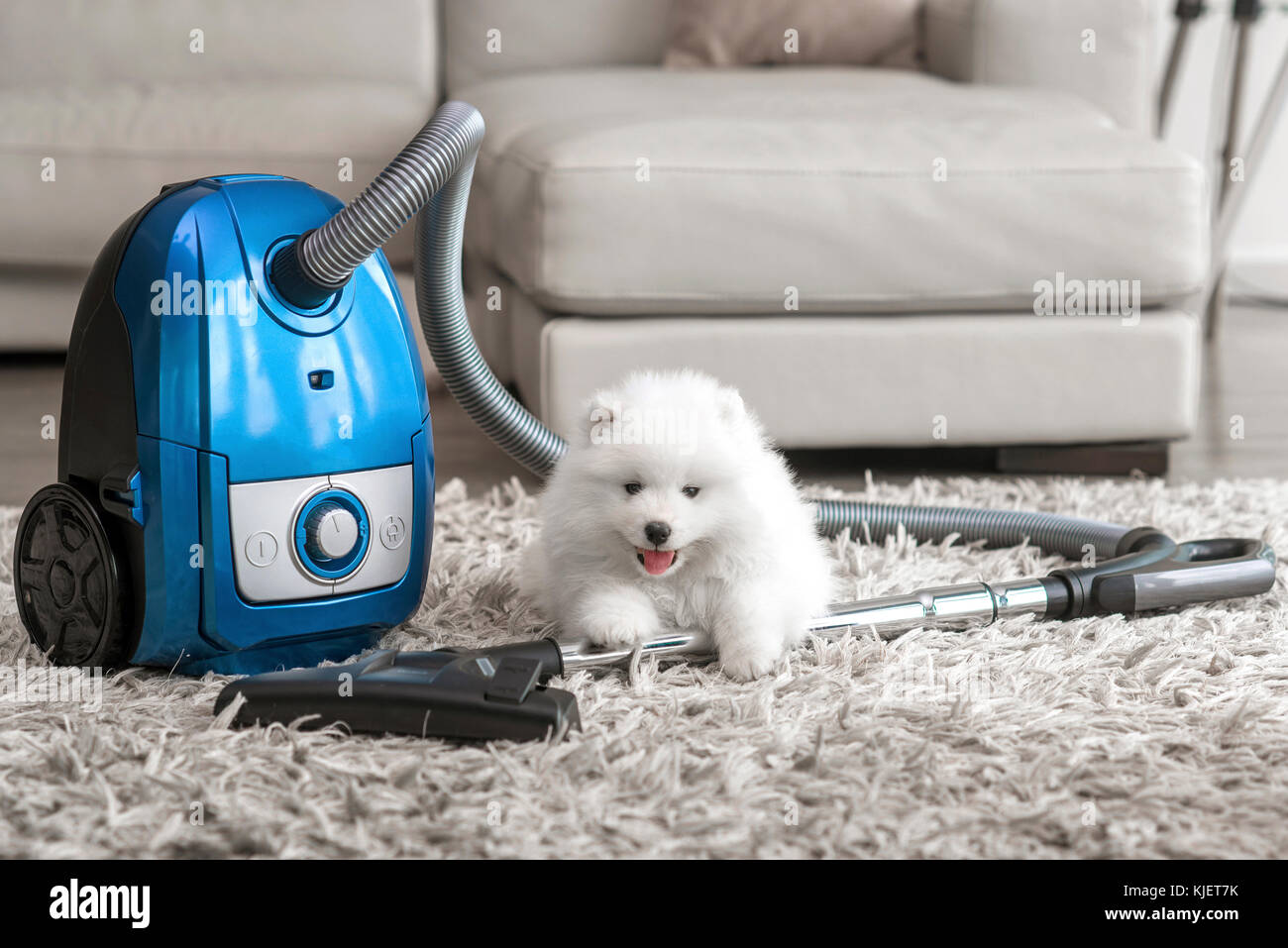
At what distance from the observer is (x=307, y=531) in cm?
108

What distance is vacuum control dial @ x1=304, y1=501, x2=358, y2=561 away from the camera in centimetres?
108

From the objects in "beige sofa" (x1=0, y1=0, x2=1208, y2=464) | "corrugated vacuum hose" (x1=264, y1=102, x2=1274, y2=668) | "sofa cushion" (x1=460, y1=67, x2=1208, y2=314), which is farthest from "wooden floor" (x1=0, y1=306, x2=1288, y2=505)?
"corrugated vacuum hose" (x1=264, y1=102, x2=1274, y2=668)

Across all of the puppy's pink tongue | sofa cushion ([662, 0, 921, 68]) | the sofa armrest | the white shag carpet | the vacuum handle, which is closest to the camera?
the white shag carpet

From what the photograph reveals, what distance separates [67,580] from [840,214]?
1.17 metres

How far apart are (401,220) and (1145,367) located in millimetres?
1286

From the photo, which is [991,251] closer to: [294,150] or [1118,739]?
[1118,739]

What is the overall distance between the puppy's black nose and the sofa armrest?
5.92 ft

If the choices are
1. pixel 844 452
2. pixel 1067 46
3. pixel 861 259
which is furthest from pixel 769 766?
pixel 1067 46

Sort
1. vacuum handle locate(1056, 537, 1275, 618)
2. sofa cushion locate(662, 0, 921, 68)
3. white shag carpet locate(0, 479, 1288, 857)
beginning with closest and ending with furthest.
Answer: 1. white shag carpet locate(0, 479, 1288, 857)
2. vacuum handle locate(1056, 537, 1275, 618)
3. sofa cushion locate(662, 0, 921, 68)

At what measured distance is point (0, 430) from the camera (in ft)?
7.22

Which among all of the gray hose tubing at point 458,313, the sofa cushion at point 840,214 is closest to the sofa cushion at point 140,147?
the sofa cushion at point 840,214

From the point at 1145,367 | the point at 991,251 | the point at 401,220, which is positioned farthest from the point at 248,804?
the point at 1145,367

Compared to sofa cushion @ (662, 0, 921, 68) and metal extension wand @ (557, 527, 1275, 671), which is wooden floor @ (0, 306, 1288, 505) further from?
sofa cushion @ (662, 0, 921, 68)

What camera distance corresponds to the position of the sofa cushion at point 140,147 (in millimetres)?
2531
